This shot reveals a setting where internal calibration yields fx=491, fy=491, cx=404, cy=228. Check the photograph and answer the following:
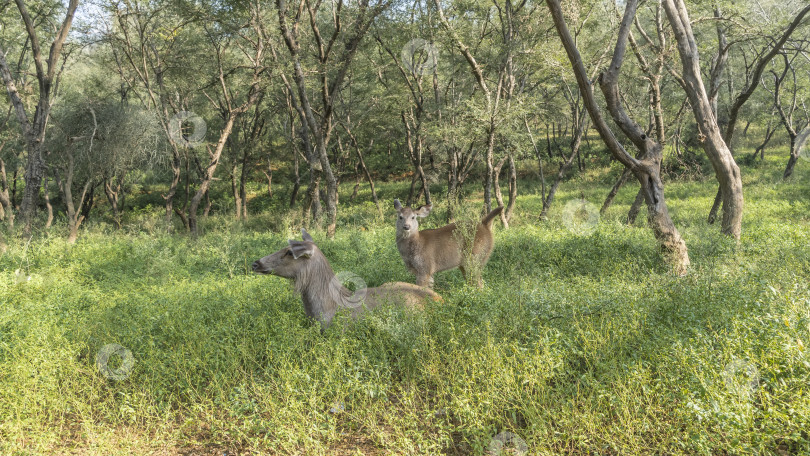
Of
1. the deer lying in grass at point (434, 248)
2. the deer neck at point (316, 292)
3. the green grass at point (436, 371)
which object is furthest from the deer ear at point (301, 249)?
the deer lying in grass at point (434, 248)

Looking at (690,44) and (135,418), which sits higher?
(690,44)

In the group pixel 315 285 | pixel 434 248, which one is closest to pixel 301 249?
pixel 315 285

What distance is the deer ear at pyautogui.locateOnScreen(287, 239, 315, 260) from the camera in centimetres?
612

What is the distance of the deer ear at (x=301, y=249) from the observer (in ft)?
20.1

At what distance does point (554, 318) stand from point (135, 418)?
4.40 metres

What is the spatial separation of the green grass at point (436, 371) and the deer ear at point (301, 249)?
0.83m

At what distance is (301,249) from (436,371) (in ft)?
8.02

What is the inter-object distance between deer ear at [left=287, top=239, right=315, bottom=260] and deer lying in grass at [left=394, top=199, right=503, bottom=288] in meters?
2.73

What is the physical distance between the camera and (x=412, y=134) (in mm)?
24609

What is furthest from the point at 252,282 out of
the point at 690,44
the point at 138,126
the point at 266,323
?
the point at 138,126

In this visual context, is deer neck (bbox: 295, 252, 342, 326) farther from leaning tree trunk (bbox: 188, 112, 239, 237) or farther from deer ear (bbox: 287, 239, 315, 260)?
leaning tree trunk (bbox: 188, 112, 239, 237)

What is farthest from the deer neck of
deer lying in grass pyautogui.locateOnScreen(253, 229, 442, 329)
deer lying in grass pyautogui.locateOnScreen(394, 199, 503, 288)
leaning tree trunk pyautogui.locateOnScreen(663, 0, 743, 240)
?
leaning tree trunk pyautogui.locateOnScreen(663, 0, 743, 240)

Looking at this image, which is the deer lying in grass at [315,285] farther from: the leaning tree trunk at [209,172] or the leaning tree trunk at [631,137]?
the leaning tree trunk at [209,172]

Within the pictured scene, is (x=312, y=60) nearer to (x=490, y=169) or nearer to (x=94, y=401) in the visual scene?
(x=490, y=169)
